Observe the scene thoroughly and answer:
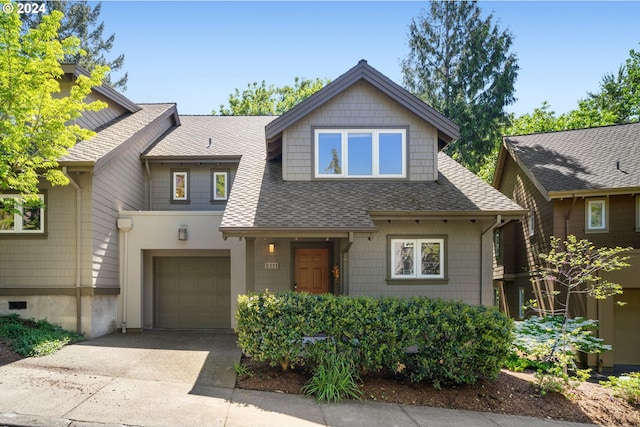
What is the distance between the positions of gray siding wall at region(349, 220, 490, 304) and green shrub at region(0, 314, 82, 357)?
5.94 m

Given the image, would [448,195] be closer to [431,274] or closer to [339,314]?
[431,274]

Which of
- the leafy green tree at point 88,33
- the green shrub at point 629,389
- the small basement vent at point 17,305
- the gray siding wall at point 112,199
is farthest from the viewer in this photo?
→ the leafy green tree at point 88,33

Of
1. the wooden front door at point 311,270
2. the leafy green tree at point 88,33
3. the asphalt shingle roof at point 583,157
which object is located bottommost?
the wooden front door at point 311,270

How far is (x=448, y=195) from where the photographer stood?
37.9 feet

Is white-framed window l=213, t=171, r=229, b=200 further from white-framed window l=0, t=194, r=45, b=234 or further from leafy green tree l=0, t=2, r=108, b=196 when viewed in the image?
leafy green tree l=0, t=2, r=108, b=196

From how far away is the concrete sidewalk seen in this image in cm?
620

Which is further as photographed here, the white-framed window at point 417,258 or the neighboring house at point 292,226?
the white-framed window at point 417,258

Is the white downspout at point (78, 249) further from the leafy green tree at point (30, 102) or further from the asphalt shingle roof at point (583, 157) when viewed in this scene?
the asphalt shingle roof at point (583, 157)

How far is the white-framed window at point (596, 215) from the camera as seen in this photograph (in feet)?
47.9

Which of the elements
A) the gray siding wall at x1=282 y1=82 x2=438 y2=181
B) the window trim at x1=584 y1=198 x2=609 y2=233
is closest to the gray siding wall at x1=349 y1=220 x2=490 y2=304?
the gray siding wall at x1=282 y1=82 x2=438 y2=181

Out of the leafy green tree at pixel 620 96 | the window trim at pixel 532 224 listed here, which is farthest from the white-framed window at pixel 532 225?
the leafy green tree at pixel 620 96

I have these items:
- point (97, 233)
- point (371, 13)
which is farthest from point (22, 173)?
point (371, 13)

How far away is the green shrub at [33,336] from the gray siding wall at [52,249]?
832 mm

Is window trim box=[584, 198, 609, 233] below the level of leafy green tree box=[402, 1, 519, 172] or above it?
below
